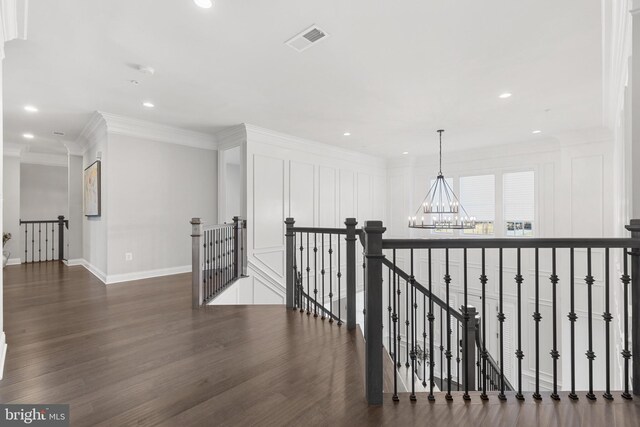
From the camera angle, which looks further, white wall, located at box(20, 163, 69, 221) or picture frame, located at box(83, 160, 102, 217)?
white wall, located at box(20, 163, 69, 221)

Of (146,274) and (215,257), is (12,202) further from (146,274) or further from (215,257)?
(215,257)

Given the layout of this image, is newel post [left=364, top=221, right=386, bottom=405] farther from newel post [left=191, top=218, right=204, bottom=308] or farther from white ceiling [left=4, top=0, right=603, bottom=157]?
newel post [left=191, top=218, right=204, bottom=308]

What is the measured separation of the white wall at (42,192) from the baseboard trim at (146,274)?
15.2 feet

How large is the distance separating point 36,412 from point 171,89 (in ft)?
11.0

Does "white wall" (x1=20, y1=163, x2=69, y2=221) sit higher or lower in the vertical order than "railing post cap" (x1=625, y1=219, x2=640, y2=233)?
higher

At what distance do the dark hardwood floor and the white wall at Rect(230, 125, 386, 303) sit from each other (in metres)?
2.02

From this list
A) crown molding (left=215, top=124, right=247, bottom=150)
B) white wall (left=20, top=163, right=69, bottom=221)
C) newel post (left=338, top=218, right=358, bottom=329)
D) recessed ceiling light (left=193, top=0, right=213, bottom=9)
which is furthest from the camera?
white wall (left=20, top=163, right=69, bottom=221)

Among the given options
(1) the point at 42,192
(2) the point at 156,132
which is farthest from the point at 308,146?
(1) the point at 42,192

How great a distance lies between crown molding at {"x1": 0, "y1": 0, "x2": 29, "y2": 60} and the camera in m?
2.18

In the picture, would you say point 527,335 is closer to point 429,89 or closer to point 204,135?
point 429,89

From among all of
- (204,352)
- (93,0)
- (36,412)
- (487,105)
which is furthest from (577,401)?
(93,0)

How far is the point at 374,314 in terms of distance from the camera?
1920 millimetres

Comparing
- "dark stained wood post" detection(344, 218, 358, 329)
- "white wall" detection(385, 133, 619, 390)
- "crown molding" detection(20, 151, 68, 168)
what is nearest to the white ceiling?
"white wall" detection(385, 133, 619, 390)

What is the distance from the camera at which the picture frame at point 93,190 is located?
5324 millimetres
